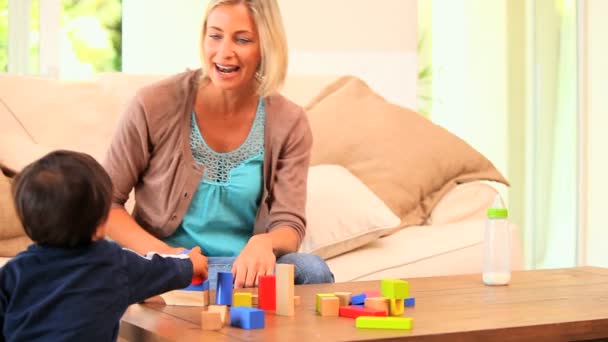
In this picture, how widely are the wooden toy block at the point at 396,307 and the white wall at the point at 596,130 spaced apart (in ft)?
10.3

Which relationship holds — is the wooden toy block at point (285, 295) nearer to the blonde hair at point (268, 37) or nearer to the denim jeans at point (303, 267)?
the denim jeans at point (303, 267)

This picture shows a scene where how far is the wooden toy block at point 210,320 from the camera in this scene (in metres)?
1.32

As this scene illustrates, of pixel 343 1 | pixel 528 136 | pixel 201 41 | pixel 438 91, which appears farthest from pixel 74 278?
pixel 528 136

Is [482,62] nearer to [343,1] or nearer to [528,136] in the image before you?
[528,136]

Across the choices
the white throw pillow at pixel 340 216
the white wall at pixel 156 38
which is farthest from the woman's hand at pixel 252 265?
the white wall at pixel 156 38

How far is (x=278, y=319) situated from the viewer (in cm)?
143

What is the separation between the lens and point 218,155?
2.08 m

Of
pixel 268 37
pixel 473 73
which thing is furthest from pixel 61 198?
pixel 473 73

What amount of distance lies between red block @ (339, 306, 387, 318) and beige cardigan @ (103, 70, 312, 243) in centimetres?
66

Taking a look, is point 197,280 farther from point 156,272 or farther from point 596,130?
point 596,130

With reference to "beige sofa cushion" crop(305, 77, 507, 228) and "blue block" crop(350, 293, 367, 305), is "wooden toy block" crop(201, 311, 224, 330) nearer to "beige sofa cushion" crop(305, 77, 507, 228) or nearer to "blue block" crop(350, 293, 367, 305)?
"blue block" crop(350, 293, 367, 305)

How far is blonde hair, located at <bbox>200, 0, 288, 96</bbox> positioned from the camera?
2.10 m

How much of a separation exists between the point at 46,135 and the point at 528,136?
2705 millimetres

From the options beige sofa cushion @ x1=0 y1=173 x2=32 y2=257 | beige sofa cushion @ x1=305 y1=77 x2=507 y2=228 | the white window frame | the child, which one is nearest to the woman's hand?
the child
